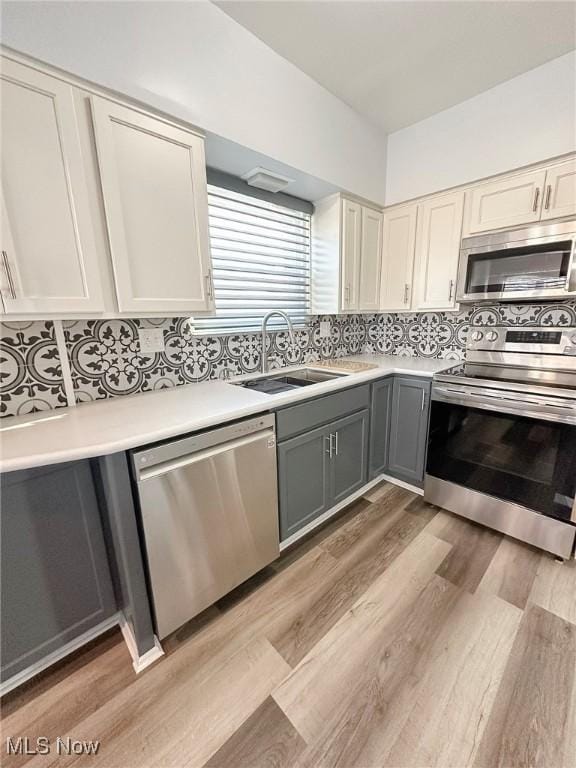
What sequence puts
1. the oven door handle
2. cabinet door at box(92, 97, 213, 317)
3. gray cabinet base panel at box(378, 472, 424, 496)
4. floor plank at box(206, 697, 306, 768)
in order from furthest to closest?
1. gray cabinet base panel at box(378, 472, 424, 496)
2. the oven door handle
3. cabinet door at box(92, 97, 213, 317)
4. floor plank at box(206, 697, 306, 768)

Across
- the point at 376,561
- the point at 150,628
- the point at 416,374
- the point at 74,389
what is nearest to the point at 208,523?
the point at 150,628

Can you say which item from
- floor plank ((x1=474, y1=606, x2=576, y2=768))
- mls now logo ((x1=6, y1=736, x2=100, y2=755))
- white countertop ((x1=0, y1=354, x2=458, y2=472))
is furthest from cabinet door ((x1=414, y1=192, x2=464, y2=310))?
mls now logo ((x1=6, y1=736, x2=100, y2=755))

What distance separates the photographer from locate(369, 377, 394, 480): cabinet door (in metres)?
2.20

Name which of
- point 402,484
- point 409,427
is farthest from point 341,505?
point 409,427

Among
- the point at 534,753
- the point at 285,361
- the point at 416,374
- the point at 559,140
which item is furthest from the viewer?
the point at 285,361

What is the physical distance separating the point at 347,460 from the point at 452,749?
1270 mm

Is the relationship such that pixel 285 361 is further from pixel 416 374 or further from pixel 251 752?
pixel 251 752

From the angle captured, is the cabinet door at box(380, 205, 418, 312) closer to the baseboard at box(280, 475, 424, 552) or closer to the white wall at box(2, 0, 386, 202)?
the white wall at box(2, 0, 386, 202)

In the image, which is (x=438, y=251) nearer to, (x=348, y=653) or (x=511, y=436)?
(x=511, y=436)

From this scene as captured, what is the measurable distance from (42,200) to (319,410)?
1.49 m

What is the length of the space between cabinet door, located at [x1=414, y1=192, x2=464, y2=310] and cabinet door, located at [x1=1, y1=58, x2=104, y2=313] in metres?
2.21

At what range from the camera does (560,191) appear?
1772 millimetres

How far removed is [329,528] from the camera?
2.02 metres

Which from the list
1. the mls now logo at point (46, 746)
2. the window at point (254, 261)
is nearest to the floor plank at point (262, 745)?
the mls now logo at point (46, 746)
